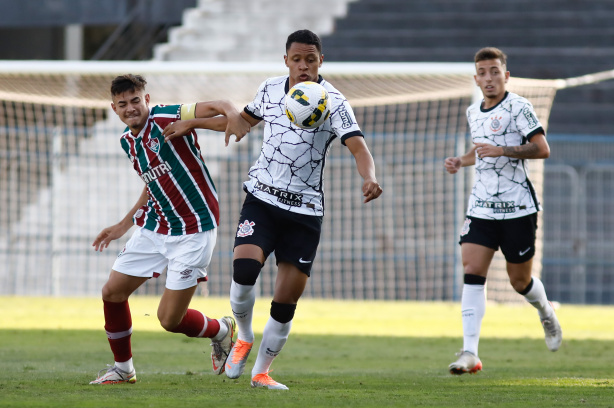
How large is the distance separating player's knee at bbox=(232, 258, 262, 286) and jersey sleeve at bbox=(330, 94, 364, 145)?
0.89 meters

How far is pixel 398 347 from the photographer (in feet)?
32.0

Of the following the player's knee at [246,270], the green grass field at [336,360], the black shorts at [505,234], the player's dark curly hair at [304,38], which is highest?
the player's dark curly hair at [304,38]

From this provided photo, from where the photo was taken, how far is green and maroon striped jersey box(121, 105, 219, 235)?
652cm

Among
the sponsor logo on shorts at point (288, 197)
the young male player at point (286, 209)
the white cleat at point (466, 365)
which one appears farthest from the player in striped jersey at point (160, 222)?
the white cleat at point (466, 365)

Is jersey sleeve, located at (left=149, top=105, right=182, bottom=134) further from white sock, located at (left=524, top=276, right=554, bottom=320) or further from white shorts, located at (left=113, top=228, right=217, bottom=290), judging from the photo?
white sock, located at (left=524, top=276, right=554, bottom=320)

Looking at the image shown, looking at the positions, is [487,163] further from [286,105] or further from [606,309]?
[606,309]

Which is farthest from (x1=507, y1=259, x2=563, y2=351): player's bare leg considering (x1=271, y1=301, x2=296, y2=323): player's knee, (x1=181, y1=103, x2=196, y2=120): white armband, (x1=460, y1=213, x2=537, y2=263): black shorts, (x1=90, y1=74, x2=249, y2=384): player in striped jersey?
(x1=181, y1=103, x2=196, y2=120): white armband

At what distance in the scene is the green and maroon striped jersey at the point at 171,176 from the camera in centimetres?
652

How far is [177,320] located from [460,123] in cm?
1283

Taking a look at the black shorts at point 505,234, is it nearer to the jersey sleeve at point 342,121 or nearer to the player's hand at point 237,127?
the jersey sleeve at point 342,121

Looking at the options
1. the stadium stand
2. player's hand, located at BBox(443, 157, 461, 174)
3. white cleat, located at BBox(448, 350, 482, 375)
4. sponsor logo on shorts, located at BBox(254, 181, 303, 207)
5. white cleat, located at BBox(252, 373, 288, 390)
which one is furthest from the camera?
the stadium stand

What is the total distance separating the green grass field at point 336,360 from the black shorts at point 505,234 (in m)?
0.92

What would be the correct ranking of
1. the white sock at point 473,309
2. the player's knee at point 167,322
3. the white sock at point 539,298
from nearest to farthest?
the player's knee at point 167,322 → the white sock at point 473,309 → the white sock at point 539,298

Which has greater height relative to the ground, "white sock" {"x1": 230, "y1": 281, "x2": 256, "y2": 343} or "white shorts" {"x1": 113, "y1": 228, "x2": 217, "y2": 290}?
"white shorts" {"x1": 113, "y1": 228, "x2": 217, "y2": 290}
